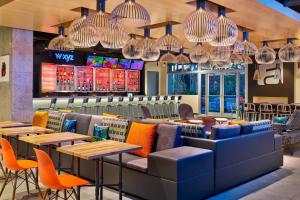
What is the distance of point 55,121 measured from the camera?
6711 millimetres

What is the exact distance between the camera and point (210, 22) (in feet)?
13.3

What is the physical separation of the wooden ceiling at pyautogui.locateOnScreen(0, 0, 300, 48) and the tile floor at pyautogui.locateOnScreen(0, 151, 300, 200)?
2.94 metres

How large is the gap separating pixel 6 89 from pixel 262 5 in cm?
623

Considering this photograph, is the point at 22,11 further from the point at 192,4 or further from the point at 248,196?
the point at 248,196

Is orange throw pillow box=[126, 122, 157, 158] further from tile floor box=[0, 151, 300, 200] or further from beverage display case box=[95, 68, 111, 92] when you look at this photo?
beverage display case box=[95, 68, 111, 92]

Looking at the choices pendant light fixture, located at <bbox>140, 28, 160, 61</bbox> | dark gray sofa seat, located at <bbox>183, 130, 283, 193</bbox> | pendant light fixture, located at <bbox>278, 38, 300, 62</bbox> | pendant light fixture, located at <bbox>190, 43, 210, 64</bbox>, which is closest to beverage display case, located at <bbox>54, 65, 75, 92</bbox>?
pendant light fixture, located at <bbox>190, 43, 210, 64</bbox>

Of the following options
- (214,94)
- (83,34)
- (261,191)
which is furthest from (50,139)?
(214,94)

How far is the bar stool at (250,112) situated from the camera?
1255 centimetres

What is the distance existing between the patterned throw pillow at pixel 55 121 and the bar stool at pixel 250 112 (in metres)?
8.51

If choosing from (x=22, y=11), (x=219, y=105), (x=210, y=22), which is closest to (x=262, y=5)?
(x=210, y=22)

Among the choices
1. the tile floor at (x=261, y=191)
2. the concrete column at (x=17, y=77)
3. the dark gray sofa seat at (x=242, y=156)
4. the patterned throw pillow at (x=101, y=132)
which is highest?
the concrete column at (x=17, y=77)

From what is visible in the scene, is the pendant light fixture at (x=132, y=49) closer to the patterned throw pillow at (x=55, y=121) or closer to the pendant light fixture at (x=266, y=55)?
the patterned throw pillow at (x=55, y=121)

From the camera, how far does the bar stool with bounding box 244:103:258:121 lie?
12.5 metres

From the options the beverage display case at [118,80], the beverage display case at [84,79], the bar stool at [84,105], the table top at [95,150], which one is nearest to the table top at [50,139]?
the table top at [95,150]
